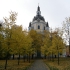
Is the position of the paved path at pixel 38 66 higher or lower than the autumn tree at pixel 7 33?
lower

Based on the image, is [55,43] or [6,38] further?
[55,43]

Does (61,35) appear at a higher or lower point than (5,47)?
higher

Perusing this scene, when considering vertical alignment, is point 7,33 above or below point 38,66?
above

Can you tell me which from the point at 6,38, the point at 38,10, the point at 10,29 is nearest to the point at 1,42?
the point at 6,38

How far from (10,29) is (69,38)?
67.0 feet

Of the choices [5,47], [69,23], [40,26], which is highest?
[40,26]

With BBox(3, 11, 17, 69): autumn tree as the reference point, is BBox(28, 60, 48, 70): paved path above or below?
below

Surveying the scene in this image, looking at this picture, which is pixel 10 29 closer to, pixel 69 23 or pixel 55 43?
pixel 55 43

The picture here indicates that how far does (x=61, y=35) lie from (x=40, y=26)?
39.4m

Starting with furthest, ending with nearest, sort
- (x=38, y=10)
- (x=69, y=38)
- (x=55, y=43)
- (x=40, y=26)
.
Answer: (x=38, y=10) < (x=40, y=26) < (x=69, y=38) < (x=55, y=43)

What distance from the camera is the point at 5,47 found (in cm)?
1825

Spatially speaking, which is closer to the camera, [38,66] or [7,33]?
[7,33]

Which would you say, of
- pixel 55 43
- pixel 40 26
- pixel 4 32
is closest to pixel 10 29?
pixel 4 32

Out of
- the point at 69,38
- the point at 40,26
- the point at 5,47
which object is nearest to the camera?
the point at 5,47
